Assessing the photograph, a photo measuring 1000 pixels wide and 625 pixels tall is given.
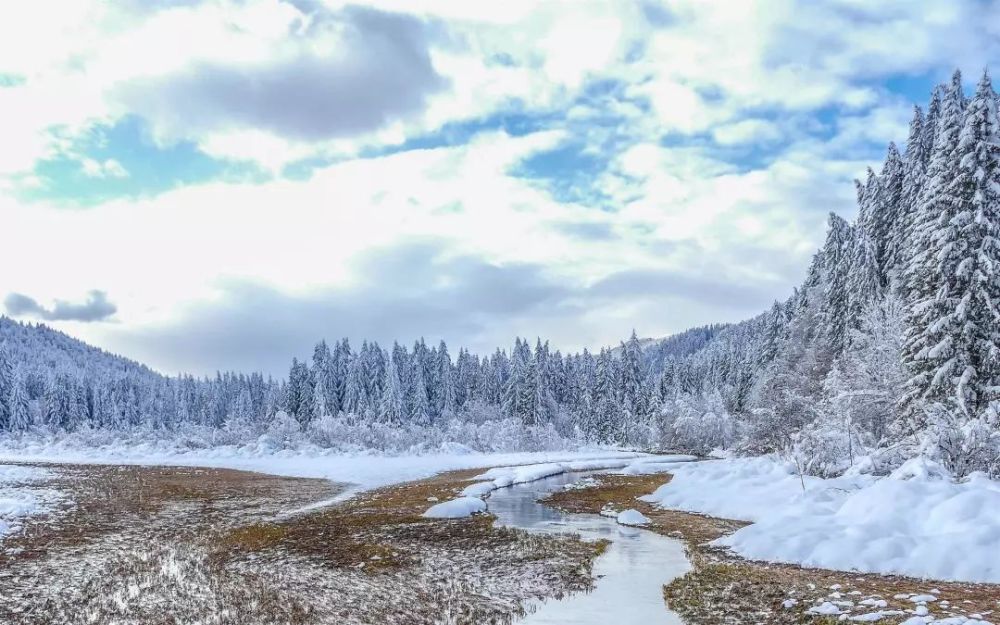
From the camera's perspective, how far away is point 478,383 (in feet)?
402

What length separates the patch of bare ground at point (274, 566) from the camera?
12.4 metres

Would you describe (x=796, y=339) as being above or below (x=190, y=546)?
above

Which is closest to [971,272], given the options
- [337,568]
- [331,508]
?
[337,568]

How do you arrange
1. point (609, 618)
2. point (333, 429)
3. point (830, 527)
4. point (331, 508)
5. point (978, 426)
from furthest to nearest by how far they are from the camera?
point (333, 429) < point (331, 508) < point (978, 426) < point (830, 527) < point (609, 618)

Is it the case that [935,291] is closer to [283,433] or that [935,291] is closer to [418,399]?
[283,433]

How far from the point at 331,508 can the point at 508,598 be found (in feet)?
56.2

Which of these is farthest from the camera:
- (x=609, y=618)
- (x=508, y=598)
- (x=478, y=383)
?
(x=478, y=383)

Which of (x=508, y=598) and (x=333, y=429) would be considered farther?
(x=333, y=429)

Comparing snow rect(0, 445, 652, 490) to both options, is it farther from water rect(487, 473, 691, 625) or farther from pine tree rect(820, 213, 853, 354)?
pine tree rect(820, 213, 853, 354)

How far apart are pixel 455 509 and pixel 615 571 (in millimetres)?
11109

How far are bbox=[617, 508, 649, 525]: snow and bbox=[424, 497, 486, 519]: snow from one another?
19.5 ft

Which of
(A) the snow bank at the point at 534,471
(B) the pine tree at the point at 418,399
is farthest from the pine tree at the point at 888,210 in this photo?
(B) the pine tree at the point at 418,399

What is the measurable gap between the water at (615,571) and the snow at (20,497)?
57.9ft

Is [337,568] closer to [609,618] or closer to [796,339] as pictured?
[609,618]
